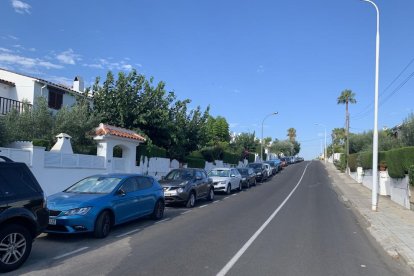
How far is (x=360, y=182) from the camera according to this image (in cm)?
3853

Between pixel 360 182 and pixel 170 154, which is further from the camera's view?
pixel 360 182

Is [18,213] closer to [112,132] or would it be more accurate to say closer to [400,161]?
[112,132]

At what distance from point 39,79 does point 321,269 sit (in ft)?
78.2

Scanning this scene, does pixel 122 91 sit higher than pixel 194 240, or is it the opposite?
pixel 122 91

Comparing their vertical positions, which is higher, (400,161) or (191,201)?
(400,161)

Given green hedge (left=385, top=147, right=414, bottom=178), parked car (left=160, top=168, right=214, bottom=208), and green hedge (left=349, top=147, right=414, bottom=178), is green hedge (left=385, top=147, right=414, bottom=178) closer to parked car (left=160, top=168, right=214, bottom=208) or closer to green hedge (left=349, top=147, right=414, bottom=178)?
green hedge (left=349, top=147, right=414, bottom=178)

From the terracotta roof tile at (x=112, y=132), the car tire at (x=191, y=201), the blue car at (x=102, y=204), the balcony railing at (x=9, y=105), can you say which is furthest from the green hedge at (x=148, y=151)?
the blue car at (x=102, y=204)

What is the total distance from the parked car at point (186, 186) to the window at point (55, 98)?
1271 cm

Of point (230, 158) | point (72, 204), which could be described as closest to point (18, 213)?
point (72, 204)

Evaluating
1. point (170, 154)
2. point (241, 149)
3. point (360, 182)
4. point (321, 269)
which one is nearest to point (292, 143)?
point (241, 149)

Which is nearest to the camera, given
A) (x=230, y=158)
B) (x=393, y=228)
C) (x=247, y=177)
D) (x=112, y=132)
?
(x=393, y=228)

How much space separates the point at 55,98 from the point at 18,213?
74.3 feet

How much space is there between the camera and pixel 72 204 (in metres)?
10.1

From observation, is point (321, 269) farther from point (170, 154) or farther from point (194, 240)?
point (170, 154)
